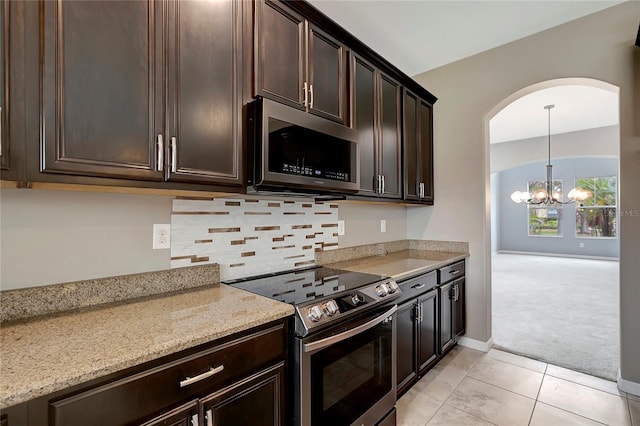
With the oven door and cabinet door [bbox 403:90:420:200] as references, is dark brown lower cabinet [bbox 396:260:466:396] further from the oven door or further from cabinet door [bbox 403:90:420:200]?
cabinet door [bbox 403:90:420:200]

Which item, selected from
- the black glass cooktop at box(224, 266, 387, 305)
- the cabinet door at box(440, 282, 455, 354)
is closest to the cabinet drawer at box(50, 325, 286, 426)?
the black glass cooktop at box(224, 266, 387, 305)

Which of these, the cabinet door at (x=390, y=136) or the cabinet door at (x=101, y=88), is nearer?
the cabinet door at (x=101, y=88)

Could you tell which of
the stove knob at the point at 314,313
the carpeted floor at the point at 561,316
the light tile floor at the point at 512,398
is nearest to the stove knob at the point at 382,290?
the stove knob at the point at 314,313

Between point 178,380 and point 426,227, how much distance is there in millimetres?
2938

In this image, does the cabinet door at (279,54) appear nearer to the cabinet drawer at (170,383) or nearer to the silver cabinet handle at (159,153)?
the silver cabinet handle at (159,153)

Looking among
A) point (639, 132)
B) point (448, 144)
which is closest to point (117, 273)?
point (448, 144)

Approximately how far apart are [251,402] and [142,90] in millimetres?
1304

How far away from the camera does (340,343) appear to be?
1.52 m

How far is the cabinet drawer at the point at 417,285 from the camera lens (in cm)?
213

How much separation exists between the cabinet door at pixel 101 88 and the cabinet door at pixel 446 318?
2419 millimetres

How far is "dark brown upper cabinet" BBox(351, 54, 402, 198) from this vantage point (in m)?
2.27

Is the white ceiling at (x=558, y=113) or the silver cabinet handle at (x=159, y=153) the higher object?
the white ceiling at (x=558, y=113)

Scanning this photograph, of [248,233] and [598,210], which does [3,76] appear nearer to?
[248,233]

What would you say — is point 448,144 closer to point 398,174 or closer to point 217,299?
point 398,174
